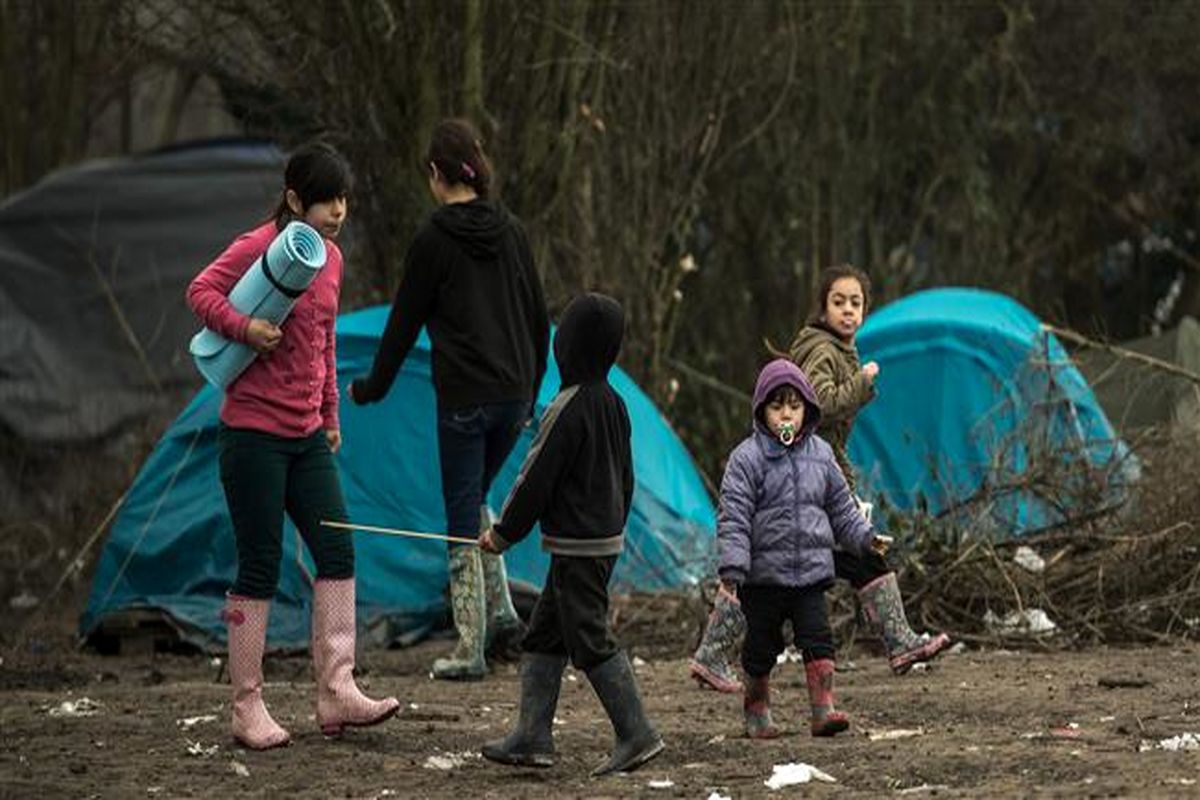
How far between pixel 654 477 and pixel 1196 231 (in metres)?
7.93

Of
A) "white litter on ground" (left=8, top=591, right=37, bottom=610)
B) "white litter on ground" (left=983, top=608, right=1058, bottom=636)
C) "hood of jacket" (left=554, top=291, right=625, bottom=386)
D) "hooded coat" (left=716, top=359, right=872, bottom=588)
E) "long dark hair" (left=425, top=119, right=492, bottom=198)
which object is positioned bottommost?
"white litter on ground" (left=983, top=608, right=1058, bottom=636)

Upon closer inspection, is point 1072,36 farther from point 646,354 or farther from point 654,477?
point 654,477

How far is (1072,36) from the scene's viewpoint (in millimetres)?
19094

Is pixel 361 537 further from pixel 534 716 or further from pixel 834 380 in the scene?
pixel 534 716

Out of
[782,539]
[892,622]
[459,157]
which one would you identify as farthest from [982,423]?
[782,539]

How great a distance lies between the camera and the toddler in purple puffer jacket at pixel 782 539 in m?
8.34

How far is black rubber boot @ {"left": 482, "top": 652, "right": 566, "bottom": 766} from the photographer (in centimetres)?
791

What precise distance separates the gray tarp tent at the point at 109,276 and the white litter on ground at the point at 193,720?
22.6 feet

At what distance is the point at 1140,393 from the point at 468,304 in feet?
14.0

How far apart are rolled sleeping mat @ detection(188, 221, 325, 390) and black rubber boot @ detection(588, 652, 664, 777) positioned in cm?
145

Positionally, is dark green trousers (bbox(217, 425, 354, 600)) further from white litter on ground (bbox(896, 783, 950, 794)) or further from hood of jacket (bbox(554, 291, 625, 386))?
white litter on ground (bbox(896, 783, 950, 794))

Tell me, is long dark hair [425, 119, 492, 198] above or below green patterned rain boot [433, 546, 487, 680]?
above

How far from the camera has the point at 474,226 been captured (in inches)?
395

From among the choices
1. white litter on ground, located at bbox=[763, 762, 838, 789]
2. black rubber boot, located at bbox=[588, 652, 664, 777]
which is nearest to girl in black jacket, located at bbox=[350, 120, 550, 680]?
black rubber boot, located at bbox=[588, 652, 664, 777]
